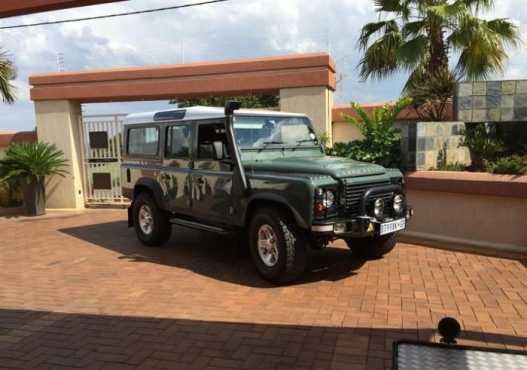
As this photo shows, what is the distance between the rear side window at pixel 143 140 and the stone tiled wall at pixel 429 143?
400 centimetres

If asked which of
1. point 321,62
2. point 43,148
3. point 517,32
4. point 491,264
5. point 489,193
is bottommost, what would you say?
point 491,264

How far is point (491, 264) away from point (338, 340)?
3161 millimetres

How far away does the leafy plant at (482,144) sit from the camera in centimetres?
721

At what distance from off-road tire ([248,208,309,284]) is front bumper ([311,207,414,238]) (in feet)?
0.80

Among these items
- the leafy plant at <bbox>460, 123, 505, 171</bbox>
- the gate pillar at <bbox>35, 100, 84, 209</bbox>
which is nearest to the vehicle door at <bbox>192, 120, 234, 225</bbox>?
the leafy plant at <bbox>460, 123, 505, 171</bbox>

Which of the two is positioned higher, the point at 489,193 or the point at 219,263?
the point at 489,193

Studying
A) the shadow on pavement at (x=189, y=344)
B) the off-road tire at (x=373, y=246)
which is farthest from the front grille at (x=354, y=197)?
the shadow on pavement at (x=189, y=344)

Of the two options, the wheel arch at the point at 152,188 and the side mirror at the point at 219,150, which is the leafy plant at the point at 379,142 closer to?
the side mirror at the point at 219,150

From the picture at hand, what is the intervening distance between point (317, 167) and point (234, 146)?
3.87ft

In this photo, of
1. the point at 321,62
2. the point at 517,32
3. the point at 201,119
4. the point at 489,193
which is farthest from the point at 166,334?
the point at 517,32

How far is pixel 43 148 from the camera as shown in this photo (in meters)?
10.8

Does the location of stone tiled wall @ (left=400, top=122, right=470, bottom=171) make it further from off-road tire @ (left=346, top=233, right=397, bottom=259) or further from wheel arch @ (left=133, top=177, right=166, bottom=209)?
wheel arch @ (left=133, top=177, right=166, bottom=209)

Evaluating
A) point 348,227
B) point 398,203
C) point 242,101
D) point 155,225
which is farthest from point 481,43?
point 242,101

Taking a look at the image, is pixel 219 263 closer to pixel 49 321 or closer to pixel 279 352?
pixel 49 321
